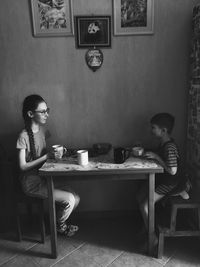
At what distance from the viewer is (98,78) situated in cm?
223

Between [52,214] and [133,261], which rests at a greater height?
[52,214]

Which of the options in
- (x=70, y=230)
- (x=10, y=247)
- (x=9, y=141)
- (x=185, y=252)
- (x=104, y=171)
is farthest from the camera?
(x=9, y=141)

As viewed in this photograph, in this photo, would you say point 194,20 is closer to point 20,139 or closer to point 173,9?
point 173,9

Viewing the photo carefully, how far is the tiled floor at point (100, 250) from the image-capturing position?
188 centimetres

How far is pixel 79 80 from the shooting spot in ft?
7.30

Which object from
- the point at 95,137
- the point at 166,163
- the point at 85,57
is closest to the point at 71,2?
the point at 85,57

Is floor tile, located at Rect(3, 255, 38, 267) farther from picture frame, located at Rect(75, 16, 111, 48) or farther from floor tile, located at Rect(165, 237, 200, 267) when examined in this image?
picture frame, located at Rect(75, 16, 111, 48)

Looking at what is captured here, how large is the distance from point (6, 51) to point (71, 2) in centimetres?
68

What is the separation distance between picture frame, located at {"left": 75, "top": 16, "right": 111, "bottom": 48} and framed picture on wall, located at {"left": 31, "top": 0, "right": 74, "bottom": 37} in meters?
→ 0.07

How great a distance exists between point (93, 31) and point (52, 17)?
14.1 inches

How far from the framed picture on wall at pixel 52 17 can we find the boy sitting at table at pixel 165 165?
1070 millimetres

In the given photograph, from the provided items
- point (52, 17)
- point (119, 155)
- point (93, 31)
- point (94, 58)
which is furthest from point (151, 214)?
point (52, 17)

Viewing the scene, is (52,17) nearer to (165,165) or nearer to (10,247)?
(165,165)

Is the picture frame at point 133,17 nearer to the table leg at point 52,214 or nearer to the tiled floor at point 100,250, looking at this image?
the table leg at point 52,214
